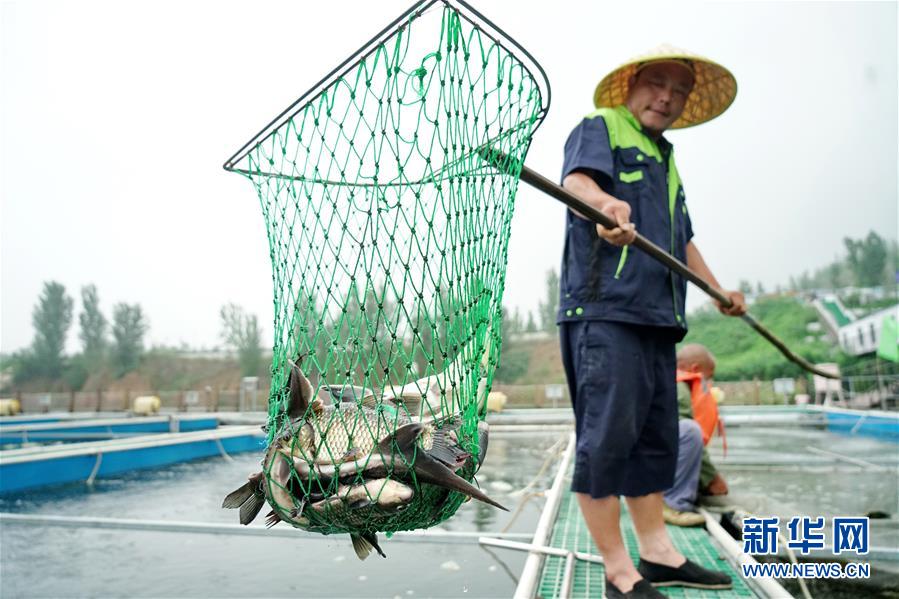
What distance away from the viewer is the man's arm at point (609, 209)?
189 cm

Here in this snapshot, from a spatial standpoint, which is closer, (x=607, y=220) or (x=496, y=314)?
(x=496, y=314)

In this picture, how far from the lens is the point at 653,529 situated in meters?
2.23

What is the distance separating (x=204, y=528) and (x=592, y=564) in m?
2.40

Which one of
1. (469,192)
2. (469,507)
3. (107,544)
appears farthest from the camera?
(469,507)

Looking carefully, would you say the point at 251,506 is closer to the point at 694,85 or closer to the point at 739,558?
the point at 739,558

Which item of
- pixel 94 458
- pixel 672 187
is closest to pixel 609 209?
pixel 672 187

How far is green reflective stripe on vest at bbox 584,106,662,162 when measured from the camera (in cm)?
221

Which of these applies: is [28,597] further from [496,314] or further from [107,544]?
[496,314]

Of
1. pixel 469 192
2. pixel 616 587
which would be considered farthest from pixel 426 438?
pixel 616 587

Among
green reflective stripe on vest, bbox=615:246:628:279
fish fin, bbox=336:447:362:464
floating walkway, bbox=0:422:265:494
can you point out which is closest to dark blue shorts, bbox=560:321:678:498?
green reflective stripe on vest, bbox=615:246:628:279

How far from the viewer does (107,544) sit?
3.51 meters

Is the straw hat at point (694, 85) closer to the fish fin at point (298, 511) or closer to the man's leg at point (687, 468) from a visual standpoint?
the man's leg at point (687, 468)

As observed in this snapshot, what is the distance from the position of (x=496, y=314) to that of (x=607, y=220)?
62 centimetres

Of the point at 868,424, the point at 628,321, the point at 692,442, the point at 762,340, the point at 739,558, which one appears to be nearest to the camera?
the point at 628,321
